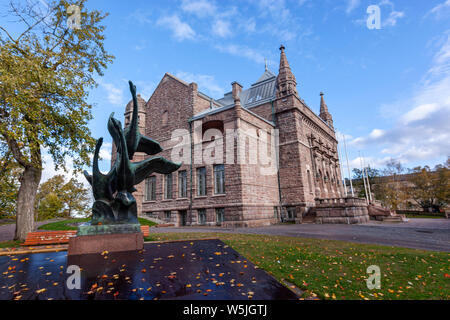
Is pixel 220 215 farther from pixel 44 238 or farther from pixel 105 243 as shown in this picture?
pixel 105 243

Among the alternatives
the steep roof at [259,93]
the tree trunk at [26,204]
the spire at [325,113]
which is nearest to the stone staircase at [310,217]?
the steep roof at [259,93]

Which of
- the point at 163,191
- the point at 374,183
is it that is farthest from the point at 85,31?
the point at 374,183

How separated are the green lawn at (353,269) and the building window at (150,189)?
1915 centimetres

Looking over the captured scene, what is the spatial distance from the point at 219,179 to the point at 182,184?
4584 mm

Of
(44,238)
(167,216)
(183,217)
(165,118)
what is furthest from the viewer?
(165,118)

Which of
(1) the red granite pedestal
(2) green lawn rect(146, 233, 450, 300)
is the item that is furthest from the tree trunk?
(2) green lawn rect(146, 233, 450, 300)

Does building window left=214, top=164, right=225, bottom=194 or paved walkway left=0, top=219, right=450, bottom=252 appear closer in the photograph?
paved walkway left=0, top=219, right=450, bottom=252

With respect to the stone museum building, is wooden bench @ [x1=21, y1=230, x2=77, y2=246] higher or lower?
lower

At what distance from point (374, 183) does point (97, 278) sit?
184 feet

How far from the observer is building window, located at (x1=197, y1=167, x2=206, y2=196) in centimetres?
2075

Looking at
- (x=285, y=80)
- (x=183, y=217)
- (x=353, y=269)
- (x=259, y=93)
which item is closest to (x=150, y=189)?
(x=183, y=217)

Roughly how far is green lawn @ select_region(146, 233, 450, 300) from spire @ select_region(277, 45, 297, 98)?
62.2ft

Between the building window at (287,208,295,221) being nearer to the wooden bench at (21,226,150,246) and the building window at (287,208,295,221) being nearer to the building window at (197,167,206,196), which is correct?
the building window at (197,167,206,196)

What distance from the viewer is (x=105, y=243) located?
6445 millimetres
